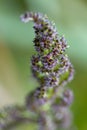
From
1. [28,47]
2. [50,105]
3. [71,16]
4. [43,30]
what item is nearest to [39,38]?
[43,30]

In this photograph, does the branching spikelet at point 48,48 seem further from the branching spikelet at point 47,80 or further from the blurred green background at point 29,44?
the blurred green background at point 29,44

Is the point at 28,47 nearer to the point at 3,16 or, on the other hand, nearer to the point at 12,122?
the point at 3,16

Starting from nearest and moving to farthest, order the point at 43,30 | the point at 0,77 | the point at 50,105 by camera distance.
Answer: the point at 43,30, the point at 50,105, the point at 0,77

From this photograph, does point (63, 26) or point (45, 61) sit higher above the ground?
point (63, 26)

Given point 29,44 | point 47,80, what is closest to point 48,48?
point 47,80

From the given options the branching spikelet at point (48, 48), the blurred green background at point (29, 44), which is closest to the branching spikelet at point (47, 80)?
the branching spikelet at point (48, 48)

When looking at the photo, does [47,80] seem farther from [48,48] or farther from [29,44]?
[29,44]

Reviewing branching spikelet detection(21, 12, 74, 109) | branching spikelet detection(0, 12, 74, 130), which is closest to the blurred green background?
branching spikelet detection(0, 12, 74, 130)

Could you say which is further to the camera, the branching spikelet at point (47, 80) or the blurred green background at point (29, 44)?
the blurred green background at point (29, 44)
